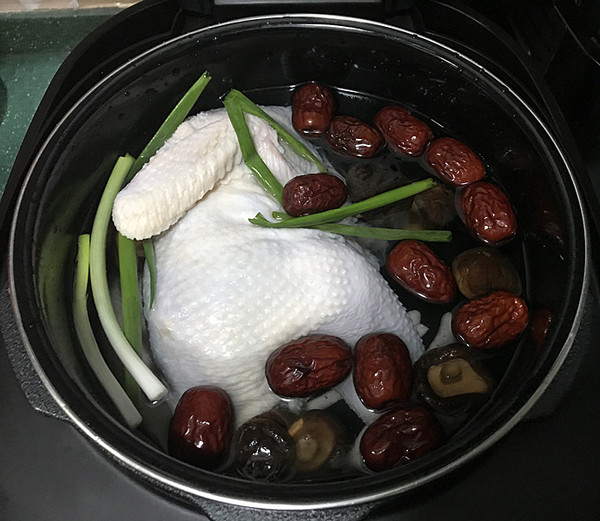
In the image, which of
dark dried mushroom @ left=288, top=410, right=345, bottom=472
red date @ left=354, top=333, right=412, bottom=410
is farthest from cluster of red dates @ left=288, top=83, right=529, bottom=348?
dark dried mushroom @ left=288, top=410, right=345, bottom=472

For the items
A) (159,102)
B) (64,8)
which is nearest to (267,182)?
(159,102)

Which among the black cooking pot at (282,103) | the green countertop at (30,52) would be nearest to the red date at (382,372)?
the black cooking pot at (282,103)

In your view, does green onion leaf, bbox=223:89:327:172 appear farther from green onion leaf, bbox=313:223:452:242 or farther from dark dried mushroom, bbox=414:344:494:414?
dark dried mushroom, bbox=414:344:494:414

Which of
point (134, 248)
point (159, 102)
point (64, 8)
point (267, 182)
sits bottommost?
point (134, 248)

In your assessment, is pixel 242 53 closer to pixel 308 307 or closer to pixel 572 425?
pixel 308 307

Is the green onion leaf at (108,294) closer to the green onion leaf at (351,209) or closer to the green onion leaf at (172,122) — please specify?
the green onion leaf at (172,122)

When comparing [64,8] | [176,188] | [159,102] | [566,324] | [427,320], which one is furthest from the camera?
[64,8]

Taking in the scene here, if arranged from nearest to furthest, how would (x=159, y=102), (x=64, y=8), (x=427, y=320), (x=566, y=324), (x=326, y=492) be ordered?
(x=326, y=492), (x=566, y=324), (x=427, y=320), (x=159, y=102), (x=64, y=8)
